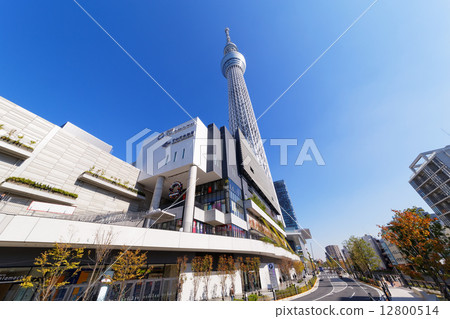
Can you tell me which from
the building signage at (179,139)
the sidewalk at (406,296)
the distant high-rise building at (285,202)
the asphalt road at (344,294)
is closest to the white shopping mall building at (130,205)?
the building signage at (179,139)

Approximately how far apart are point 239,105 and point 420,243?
284ft

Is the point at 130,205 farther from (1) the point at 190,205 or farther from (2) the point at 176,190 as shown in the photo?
(1) the point at 190,205

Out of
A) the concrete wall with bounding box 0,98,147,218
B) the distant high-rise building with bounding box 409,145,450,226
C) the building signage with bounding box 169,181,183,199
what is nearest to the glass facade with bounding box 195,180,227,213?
the building signage with bounding box 169,181,183,199

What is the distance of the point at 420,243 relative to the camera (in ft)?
44.8

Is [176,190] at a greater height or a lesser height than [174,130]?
→ lesser

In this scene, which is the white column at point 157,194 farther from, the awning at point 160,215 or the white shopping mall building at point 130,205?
the awning at point 160,215

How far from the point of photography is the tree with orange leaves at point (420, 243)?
13.0 meters

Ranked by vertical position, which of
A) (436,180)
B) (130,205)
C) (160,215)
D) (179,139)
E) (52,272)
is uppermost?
(179,139)

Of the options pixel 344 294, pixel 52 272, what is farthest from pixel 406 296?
pixel 52 272

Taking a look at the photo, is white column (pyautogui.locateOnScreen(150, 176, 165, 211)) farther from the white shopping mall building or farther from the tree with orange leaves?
the tree with orange leaves

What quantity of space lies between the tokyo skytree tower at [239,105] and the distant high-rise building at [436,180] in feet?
154

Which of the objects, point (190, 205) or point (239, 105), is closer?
point (190, 205)

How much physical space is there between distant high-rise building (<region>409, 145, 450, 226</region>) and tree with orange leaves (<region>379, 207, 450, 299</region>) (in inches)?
1612
